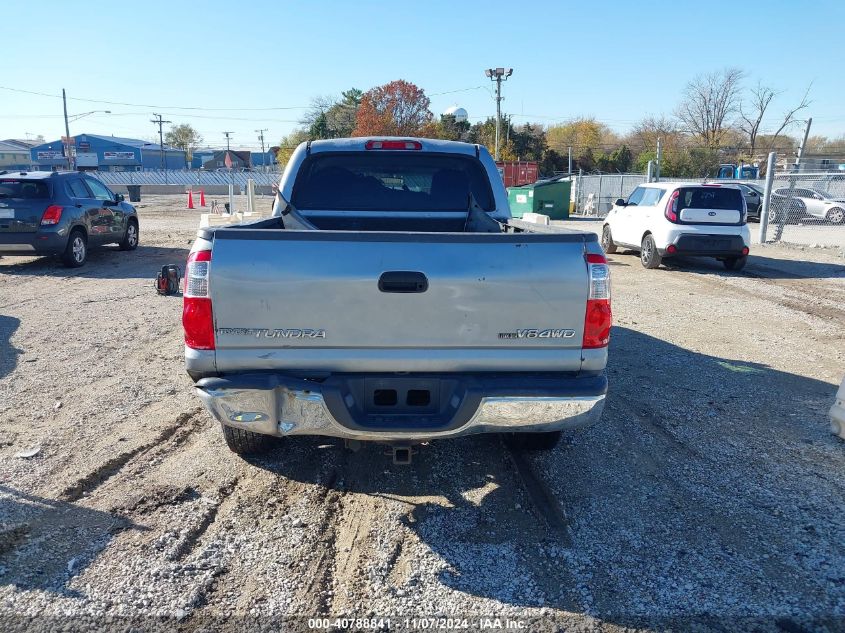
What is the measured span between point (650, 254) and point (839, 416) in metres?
8.33

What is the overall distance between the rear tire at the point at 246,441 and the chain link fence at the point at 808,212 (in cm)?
1526

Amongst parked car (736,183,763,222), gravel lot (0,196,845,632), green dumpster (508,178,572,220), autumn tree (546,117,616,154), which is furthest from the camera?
autumn tree (546,117,616,154)

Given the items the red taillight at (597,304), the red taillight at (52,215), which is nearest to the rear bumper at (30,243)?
the red taillight at (52,215)

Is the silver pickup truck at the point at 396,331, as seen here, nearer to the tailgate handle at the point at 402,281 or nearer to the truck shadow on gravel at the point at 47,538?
the tailgate handle at the point at 402,281

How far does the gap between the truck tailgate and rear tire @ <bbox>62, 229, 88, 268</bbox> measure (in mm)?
10101

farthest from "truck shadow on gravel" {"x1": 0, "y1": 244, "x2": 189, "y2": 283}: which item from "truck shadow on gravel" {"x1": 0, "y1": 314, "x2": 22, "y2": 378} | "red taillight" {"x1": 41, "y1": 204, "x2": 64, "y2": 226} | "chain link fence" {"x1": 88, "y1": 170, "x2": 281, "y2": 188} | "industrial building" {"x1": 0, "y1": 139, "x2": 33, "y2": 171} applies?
"industrial building" {"x1": 0, "y1": 139, "x2": 33, "y2": 171}

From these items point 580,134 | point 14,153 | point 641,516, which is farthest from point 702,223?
point 14,153

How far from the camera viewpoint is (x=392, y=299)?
301 centimetres

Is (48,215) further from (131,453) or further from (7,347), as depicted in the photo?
(131,453)

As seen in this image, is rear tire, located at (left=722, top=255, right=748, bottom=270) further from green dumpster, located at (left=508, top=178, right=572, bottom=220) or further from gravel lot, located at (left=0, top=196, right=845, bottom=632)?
green dumpster, located at (left=508, top=178, right=572, bottom=220)

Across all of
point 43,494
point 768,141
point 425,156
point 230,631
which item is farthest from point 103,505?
point 768,141

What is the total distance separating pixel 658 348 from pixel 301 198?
13.9 feet

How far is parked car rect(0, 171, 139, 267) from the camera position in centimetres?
1086

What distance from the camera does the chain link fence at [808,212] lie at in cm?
1642
